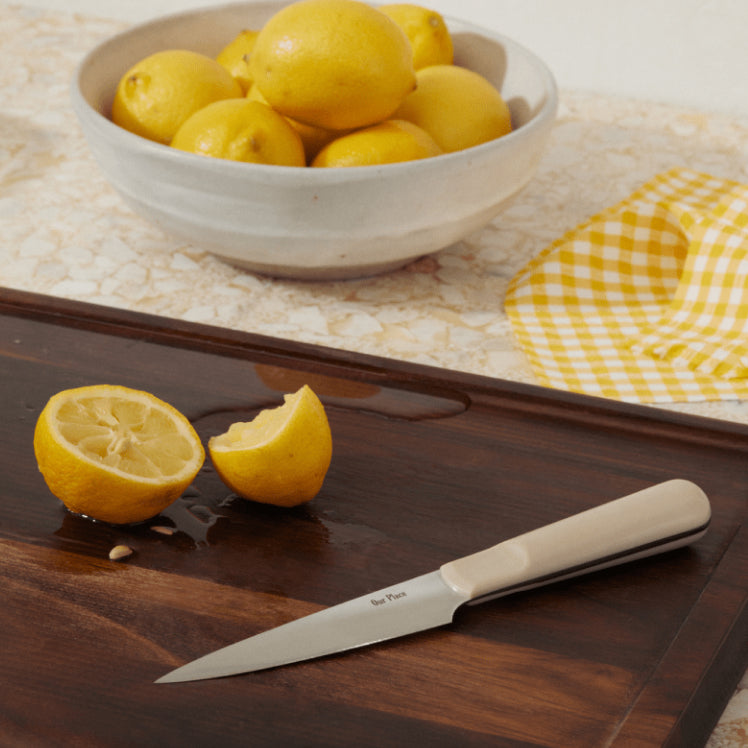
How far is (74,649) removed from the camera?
1.92 feet

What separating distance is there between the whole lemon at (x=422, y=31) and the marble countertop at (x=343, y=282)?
0.66ft

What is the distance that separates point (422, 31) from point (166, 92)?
0.30m

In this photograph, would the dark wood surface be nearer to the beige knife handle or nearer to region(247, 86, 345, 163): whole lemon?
the beige knife handle

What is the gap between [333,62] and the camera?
2.83ft

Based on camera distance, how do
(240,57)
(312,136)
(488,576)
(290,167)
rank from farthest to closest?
(240,57)
(312,136)
(290,167)
(488,576)

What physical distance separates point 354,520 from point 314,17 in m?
0.47

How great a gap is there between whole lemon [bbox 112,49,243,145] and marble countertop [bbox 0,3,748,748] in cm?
16

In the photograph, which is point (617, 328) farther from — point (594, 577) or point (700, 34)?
point (700, 34)

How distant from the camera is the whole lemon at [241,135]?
86cm

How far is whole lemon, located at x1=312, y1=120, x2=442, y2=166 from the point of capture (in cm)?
88

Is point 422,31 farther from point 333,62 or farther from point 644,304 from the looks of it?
point 644,304

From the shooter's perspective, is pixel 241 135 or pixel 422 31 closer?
pixel 241 135

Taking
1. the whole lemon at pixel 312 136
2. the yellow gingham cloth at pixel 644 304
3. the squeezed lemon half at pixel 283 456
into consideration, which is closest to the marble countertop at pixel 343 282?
the yellow gingham cloth at pixel 644 304

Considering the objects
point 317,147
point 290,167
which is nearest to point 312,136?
point 317,147
